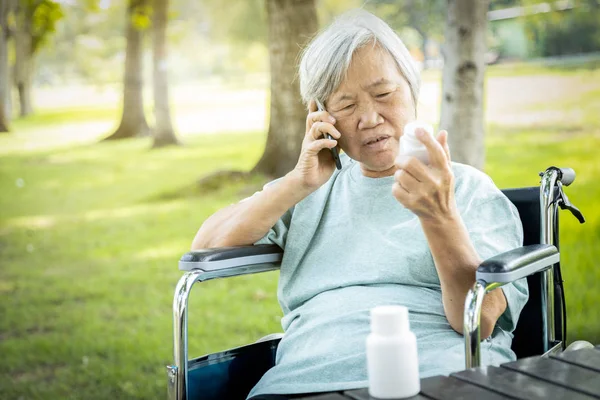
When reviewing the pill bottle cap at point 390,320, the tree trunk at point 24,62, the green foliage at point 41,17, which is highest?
the green foliage at point 41,17

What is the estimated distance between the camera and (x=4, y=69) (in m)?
6.37

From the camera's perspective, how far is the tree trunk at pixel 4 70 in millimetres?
6289

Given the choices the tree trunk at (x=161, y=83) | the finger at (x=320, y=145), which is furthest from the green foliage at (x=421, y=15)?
the finger at (x=320, y=145)

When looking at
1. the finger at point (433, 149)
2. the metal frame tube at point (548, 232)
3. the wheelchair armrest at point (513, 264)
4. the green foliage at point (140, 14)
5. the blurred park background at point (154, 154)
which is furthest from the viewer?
the green foliage at point (140, 14)

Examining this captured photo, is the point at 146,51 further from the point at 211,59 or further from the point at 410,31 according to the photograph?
the point at 410,31

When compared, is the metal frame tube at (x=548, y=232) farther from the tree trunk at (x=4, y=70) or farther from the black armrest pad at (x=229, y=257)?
the tree trunk at (x=4, y=70)

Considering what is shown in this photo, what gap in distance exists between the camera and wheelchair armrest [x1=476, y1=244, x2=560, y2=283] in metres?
1.46

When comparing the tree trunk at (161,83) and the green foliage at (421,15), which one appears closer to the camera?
the tree trunk at (161,83)

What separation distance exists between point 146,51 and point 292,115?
5240 millimetres

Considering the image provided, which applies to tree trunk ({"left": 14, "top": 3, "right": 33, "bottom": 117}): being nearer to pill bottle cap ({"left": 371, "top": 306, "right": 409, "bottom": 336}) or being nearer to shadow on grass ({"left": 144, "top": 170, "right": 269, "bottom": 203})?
shadow on grass ({"left": 144, "top": 170, "right": 269, "bottom": 203})

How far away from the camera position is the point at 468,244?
1.51 metres

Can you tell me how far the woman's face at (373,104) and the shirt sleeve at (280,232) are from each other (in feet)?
0.86

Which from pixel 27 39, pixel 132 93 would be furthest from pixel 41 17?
pixel 132 93

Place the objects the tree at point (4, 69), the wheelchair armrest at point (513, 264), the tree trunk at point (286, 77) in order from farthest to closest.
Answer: the tree at point (4, 69), the tree trunk at point (286, 77), the wheelchair armrest at point (513, 264)
